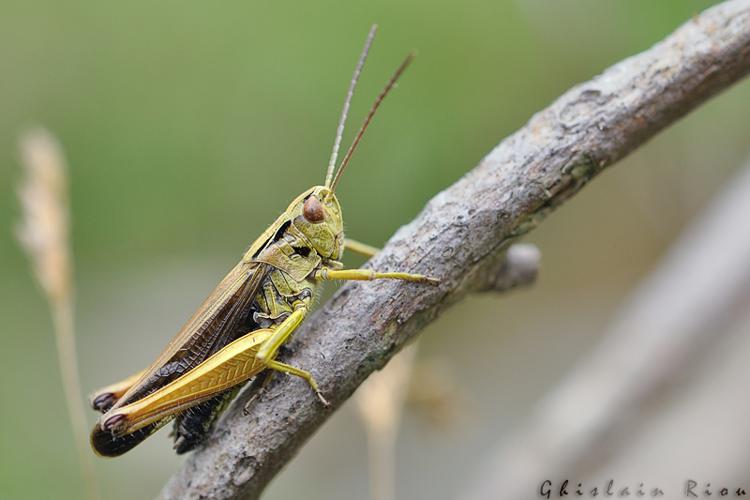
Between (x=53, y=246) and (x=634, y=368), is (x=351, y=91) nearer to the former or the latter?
(x=53, y=246)

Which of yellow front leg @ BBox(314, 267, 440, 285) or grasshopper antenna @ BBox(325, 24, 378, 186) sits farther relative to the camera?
grasshopper antenna @ BBox(325, 24, 378, 186)

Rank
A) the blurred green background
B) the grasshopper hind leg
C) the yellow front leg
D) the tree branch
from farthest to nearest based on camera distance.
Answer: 1. the blurred green background
2. the tree branch
3. the grasshopper hind leg
4. the yellow front leg

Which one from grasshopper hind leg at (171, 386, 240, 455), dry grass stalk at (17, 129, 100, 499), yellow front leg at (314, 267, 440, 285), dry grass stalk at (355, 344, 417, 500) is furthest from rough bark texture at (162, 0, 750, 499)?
dry grass stalk at (17, 129, 100, 499)

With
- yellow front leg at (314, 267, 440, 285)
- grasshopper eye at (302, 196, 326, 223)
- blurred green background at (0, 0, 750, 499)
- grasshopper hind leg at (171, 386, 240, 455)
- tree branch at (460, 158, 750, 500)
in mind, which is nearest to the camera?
yellow front leg at (314, 267, 440, 285)

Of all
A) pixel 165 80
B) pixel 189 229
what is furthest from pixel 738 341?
pixel 165 80

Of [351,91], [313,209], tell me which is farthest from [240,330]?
[351,91]

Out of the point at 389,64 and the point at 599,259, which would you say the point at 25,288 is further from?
the point at 599,259

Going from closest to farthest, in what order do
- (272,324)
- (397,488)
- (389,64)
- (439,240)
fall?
(439,240), (272,324), (397,488), (389,64)

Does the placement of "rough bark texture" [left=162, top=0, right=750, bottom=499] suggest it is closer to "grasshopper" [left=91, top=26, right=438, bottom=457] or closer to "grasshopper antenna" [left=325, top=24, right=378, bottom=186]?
"grasshopper" [left=91, top=26, right=438, bottom=457]
